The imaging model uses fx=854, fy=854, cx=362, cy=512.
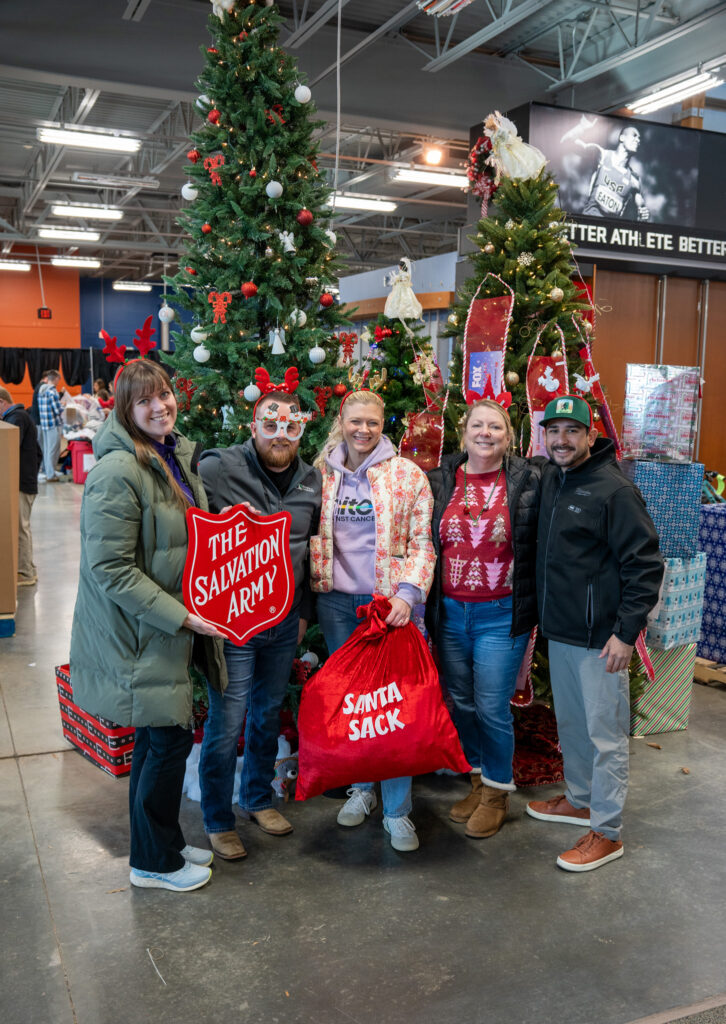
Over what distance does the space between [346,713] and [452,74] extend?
9.30m

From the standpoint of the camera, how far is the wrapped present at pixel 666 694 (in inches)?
163

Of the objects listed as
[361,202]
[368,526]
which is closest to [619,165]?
[368,526]

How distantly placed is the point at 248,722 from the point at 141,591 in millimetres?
899

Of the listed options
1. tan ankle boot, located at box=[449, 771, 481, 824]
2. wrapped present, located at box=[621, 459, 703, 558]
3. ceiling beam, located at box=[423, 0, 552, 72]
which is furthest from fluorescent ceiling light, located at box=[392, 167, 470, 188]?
tan ankle boot, located at box=[449, 771, 481, 824]

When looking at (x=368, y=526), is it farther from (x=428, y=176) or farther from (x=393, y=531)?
(x=428, y=176)

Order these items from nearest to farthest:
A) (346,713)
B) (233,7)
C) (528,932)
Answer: (528,932), (346,713), (233,7)

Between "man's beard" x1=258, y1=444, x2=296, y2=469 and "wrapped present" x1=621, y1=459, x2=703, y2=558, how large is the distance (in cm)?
199

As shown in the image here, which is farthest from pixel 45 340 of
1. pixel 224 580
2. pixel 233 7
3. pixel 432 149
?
pixel 224 580

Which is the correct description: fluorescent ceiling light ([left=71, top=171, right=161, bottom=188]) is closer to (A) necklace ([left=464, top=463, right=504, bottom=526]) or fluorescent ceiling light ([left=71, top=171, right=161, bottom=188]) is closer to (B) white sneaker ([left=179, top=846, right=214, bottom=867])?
(A) necklace ([left=464, top=463, right=504, bottom=526])

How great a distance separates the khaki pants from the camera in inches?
269

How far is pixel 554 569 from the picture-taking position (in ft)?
9.54

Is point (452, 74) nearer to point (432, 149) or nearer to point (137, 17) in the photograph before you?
point (432, 149)

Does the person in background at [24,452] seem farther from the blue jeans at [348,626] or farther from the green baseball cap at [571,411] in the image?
the green baseball cap at [571,411]

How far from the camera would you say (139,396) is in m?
2.47
